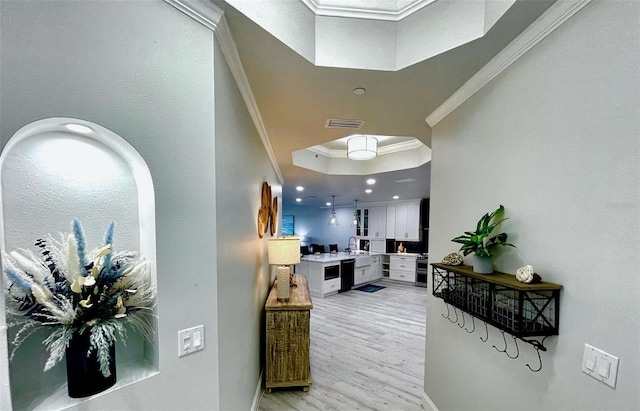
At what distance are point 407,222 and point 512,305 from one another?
6.30 metres

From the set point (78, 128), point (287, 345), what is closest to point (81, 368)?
point (78, 128)

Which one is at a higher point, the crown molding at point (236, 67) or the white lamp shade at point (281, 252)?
the crown molding at point (236, 67)

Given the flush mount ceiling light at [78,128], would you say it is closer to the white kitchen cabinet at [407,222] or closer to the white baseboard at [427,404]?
the white baseboard at [427,404]

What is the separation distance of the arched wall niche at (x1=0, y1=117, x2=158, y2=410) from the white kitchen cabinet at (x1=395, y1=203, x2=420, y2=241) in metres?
6.97

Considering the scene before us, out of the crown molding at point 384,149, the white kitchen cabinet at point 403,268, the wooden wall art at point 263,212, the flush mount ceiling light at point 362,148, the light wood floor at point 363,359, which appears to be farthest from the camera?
the white kitchen cabinet at point 403,268

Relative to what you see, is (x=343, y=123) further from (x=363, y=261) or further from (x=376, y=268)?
(x=376, y=268)

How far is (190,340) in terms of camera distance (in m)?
1.12

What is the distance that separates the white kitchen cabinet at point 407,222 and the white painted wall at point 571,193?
5720 millimetres

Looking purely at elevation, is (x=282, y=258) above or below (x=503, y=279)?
below

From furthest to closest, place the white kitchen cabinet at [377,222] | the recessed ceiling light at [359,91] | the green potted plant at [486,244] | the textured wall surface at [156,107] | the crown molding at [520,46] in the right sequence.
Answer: the white kitchen cabinet at [377,222] → the recessed ceiling light at [359,91] → the green potted plant at [486,244] → the crown molding at [520,46] → the textured wall surface at [156,107]

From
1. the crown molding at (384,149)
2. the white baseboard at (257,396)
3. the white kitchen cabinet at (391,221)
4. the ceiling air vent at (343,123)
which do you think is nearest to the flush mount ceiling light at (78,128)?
the ceiling air vent at (343,123)

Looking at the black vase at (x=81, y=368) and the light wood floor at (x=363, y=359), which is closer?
the black vase at (x=81, y=368)

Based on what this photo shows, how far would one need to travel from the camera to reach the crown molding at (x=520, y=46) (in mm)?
1056

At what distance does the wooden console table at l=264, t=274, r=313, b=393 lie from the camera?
2422 millimetres
